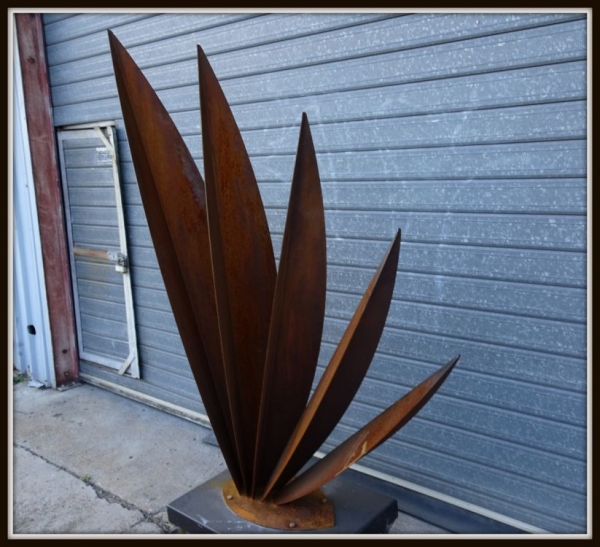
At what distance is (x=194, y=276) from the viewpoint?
89.0 inches

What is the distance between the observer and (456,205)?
2.75 metres

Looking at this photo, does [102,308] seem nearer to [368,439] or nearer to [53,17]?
[53,17]

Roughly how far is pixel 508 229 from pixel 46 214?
3.71 m

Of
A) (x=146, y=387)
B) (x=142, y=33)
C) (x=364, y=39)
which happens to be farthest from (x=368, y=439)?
(x=142, y=33)

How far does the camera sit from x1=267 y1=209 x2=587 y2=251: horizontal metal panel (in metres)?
2.51

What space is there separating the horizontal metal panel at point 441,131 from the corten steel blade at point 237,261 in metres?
0.99

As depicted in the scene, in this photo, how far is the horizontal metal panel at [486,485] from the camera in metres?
2.63

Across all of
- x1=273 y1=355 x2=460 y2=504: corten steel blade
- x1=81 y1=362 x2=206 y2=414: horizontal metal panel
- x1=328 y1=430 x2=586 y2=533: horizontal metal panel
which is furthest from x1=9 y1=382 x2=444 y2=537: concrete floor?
x1=273 y1=355 x2=460 y2=504: corten steel blade

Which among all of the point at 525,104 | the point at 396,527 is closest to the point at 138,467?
the point at 396,527

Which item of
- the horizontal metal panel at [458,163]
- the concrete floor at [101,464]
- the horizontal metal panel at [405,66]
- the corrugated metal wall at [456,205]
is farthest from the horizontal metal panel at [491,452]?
the horizontal metal panel at [405,66]

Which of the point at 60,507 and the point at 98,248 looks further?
the point at 98,248

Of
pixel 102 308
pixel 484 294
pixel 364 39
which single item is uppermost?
pixel 364 39

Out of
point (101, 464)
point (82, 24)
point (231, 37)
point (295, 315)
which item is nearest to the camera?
point (295, 315)

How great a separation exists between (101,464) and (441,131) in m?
2.85
